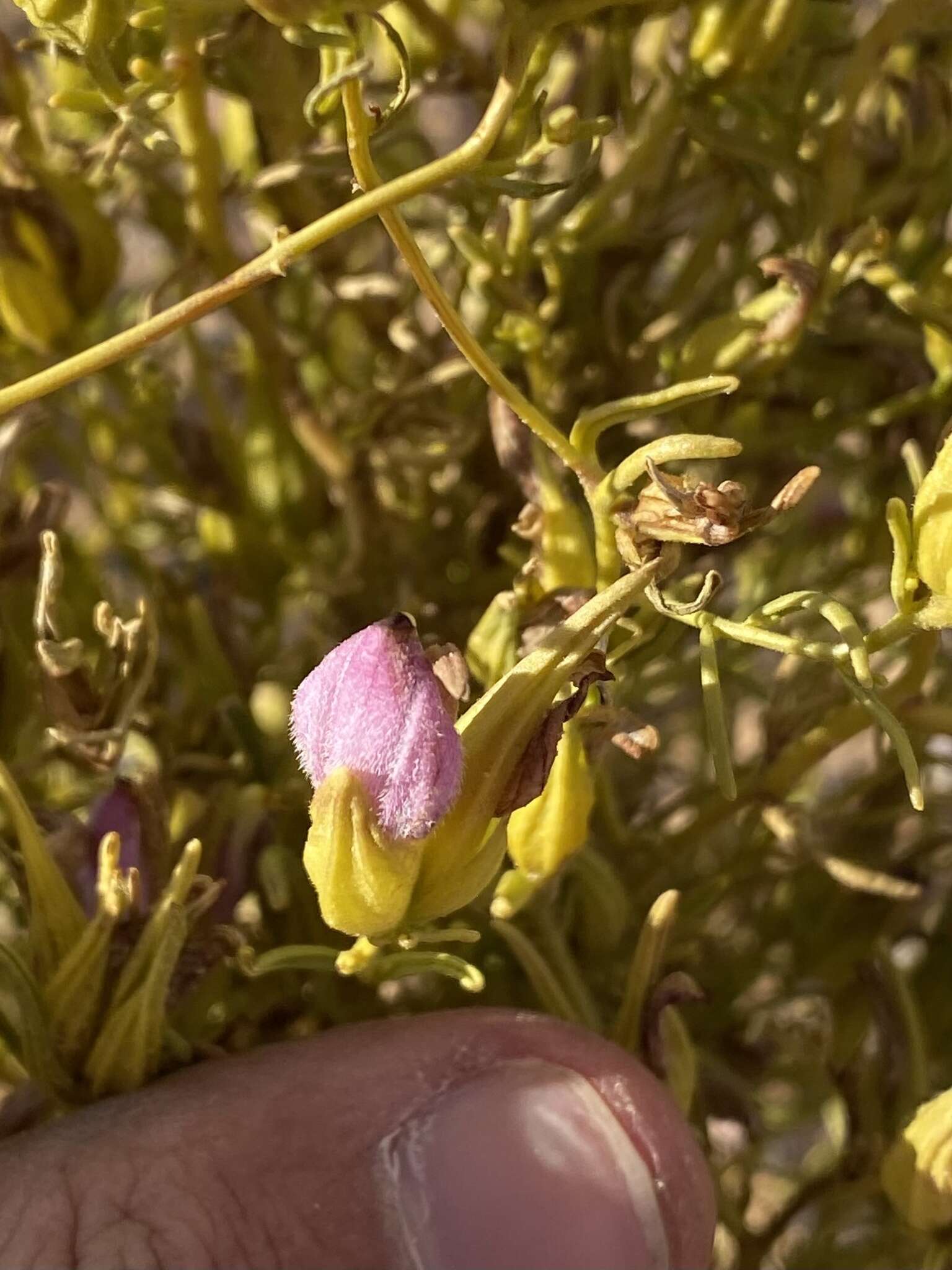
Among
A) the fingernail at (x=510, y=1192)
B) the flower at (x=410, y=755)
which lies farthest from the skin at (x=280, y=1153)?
the flower at (x=410, y=755)

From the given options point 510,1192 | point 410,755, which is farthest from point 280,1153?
point 410,755

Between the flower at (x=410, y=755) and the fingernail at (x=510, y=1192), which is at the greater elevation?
the flower at (x=410, y=755)

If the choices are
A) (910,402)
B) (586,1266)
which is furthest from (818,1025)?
(910,402)

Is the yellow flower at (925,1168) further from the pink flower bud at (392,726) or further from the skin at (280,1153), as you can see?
the pink flower bud at (392,726)

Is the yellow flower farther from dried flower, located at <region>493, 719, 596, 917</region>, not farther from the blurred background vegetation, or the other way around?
dried flower, located at <region>493, 719, 596, 917</region>

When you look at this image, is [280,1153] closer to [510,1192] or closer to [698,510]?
[510,1192]
